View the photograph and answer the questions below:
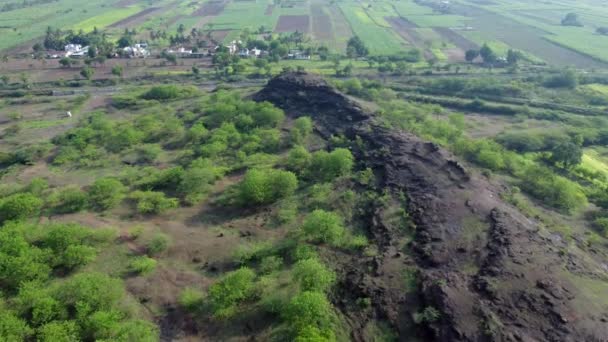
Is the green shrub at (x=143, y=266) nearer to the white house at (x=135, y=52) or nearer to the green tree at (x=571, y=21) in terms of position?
the white house at (x=135, y=52)

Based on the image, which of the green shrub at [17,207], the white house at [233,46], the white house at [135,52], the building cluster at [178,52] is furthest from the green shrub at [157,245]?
the white house at [135,52]

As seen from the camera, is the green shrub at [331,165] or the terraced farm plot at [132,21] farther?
the terraced farm plot at [132,21]

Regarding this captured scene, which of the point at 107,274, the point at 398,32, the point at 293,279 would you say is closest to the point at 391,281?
the point at 293,279

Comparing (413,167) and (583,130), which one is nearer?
(413,167)

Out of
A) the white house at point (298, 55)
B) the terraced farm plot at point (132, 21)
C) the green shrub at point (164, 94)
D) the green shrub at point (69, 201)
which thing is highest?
the terraced farm plot at point (132, 21)

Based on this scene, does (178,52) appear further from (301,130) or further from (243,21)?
(301,130)

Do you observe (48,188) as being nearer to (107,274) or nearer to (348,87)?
(107,274)
